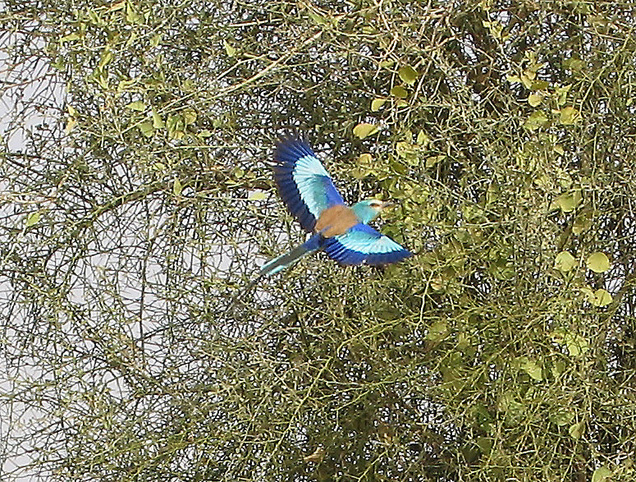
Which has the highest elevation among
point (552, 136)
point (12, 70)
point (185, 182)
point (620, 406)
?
point (12, 70)

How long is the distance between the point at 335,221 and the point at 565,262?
0.19 meters

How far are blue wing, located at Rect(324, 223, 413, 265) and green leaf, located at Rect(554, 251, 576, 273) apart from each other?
131 mm

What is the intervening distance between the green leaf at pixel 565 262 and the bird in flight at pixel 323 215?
5.3 inches

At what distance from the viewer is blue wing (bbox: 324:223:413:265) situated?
94 centimetres

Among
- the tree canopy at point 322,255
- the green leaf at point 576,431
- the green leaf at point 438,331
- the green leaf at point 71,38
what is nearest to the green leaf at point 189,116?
the tree canopy at point 322,255

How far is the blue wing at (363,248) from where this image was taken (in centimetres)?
94

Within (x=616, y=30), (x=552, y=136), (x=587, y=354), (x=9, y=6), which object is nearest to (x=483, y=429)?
(x=587, y=354)

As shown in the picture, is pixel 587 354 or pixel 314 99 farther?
pixel 314 99

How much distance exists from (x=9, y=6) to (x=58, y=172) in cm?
18

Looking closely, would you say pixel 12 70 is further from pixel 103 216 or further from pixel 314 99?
pixel 314 99

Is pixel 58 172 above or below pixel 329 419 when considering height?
above

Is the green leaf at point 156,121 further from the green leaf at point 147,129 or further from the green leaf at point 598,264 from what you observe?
the green leaf at point 598,264

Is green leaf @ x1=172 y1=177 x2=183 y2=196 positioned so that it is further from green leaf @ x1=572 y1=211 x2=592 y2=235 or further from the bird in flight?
green leaf @ x1=572 y1=211 x2=592 y2=235

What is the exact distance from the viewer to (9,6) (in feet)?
4.09
